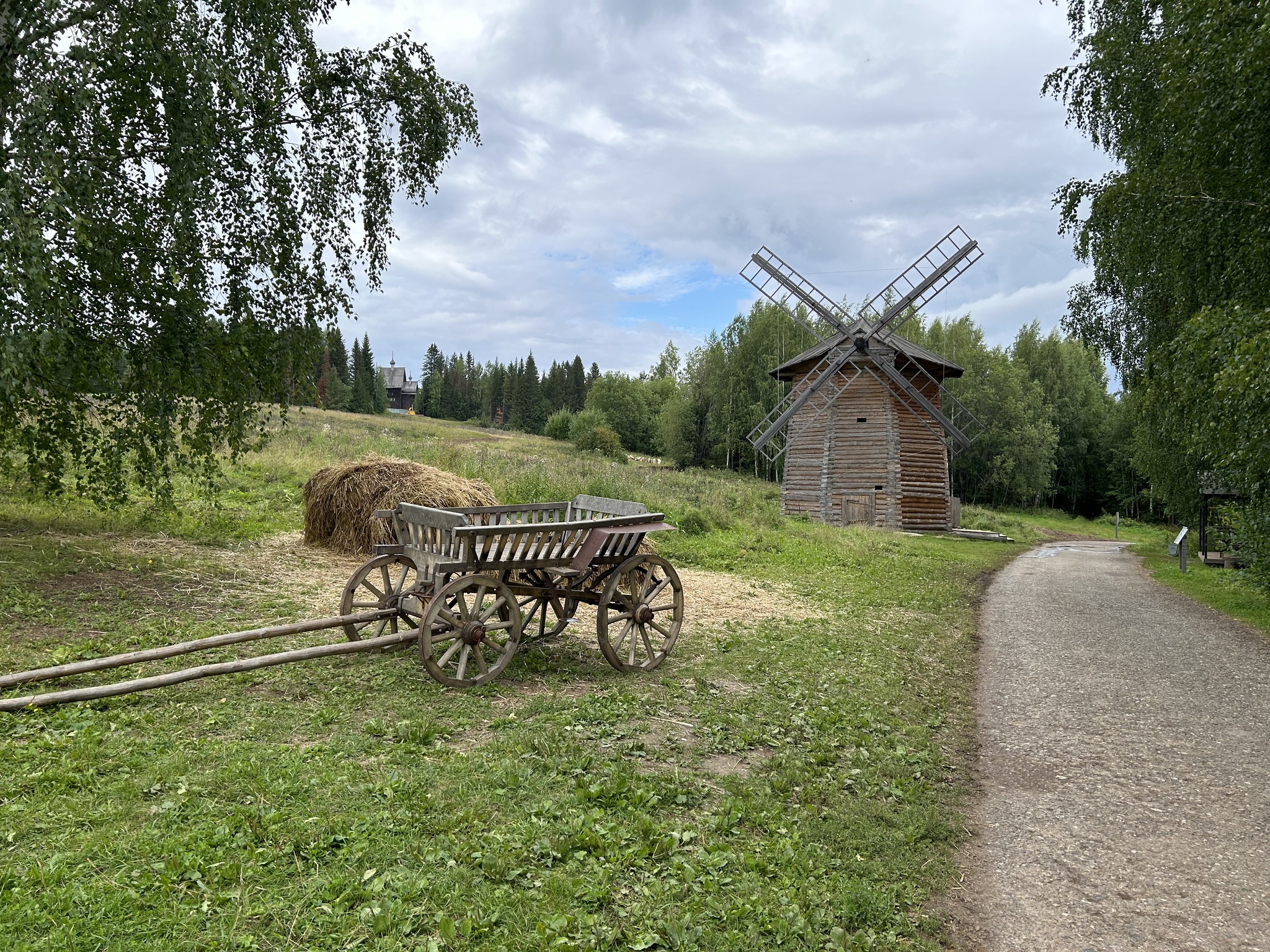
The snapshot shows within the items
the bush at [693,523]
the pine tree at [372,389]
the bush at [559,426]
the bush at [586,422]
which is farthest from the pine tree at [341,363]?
the bush at [693,523]

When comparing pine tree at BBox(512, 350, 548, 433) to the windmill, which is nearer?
the windmill

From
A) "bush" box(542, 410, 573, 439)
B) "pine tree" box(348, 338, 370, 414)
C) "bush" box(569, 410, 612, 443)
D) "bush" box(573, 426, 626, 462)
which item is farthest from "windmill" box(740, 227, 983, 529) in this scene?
"pine tree" box(348, 338, 370, 414)

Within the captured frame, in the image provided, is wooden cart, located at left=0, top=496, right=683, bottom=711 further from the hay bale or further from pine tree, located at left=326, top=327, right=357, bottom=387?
pine tree, located at left=326, top=327, right=357, bottom=387

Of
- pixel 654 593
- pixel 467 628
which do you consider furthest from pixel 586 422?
pixel 467 628

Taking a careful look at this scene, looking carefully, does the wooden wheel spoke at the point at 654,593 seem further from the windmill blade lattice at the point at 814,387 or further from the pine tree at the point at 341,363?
the pine tree at the point at 341,363

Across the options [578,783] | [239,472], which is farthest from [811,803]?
[239,472]

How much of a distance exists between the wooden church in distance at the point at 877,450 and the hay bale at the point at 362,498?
64.4 ft

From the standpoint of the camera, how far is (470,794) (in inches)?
176

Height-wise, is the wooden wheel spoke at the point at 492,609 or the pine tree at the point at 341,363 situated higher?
the pine tree at the point at 341,363

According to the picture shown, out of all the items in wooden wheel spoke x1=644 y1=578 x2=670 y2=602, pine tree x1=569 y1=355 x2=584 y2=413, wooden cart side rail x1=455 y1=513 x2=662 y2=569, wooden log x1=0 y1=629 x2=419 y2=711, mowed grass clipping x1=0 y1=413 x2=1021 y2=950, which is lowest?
mowed grass clipping x1=0 y1=413 x2=1021 y2=950

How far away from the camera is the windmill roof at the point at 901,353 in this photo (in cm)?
3031

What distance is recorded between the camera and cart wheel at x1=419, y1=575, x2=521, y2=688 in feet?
21.3

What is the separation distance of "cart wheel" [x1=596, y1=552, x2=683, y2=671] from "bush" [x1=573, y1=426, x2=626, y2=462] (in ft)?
180

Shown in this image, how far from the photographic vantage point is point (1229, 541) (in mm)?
15406
